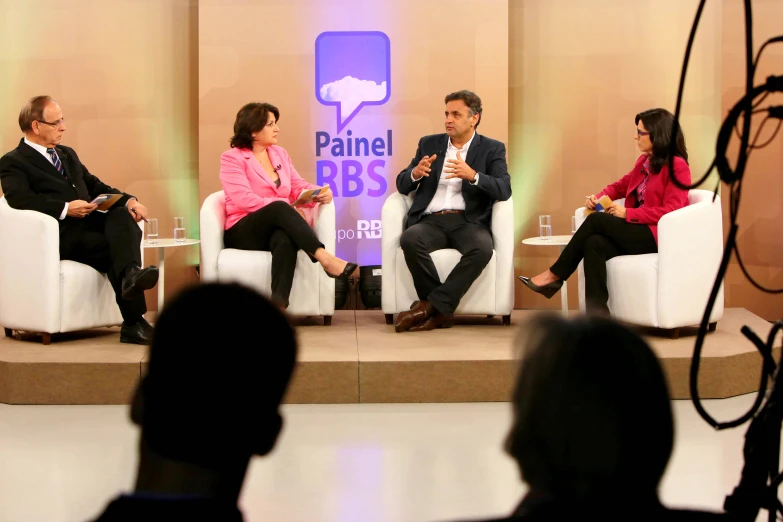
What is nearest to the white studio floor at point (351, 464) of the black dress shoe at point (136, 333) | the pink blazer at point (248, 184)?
the black dress shoe at point (136, 333)

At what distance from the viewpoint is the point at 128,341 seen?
479 cm

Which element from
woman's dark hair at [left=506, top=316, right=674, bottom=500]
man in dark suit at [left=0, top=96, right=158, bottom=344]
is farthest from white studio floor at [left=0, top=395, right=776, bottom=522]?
woman's dark hair at [left=506, top=316, right=674, bottom=500]

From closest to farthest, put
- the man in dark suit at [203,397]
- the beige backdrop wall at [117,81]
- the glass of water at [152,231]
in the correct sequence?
the man in dark suit at [203,397], the glass of water at [152,231], the beige backdrop wall at [117,81]

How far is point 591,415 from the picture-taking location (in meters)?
0.97

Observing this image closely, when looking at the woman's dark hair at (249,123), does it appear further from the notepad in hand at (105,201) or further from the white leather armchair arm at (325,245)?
the notepad in hand at (105,201)

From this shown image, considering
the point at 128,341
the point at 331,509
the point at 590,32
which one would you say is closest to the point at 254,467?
the point at 331,509

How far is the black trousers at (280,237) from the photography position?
5059 millimetres

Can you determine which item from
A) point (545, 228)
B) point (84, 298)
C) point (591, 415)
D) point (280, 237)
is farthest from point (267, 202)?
point (591, 415)

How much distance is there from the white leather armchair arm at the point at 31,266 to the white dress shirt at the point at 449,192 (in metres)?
2.05

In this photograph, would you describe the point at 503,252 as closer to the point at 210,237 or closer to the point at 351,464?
the point at 210,237

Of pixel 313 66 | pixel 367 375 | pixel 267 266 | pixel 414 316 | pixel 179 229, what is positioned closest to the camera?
pixel 367 375

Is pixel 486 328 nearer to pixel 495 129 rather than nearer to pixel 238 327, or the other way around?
pixel 495 129

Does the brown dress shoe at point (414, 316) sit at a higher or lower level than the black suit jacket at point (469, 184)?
lower

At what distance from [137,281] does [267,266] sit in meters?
0.81
